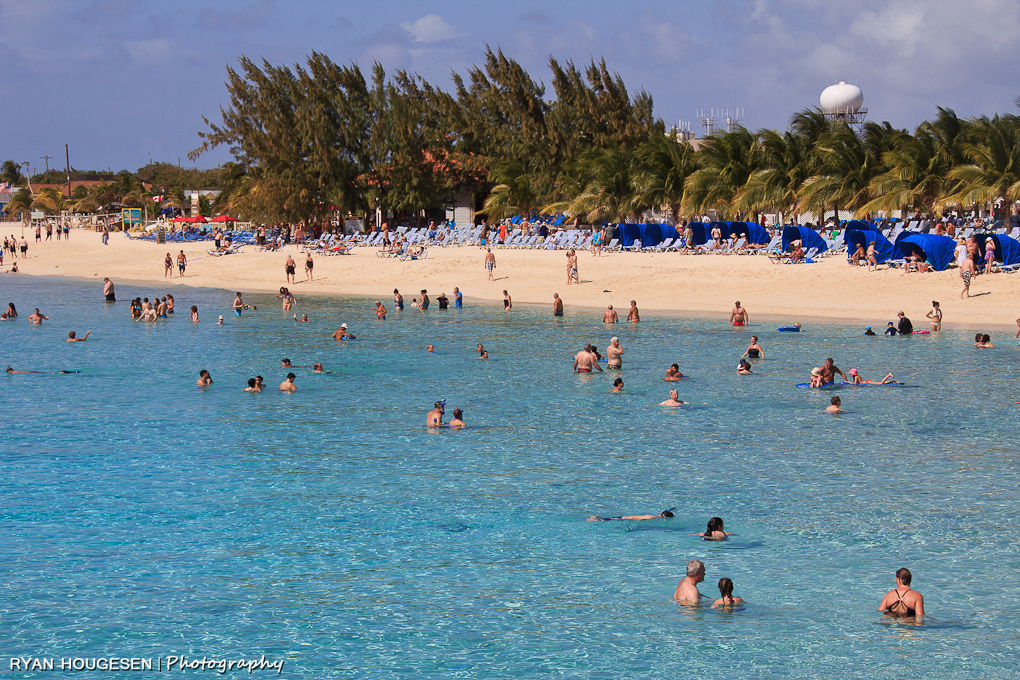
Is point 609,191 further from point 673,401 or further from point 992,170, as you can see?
point 673,401

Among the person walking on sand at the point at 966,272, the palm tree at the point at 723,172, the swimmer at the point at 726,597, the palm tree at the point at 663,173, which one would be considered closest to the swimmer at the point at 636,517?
the swimmer at the point at 726,597

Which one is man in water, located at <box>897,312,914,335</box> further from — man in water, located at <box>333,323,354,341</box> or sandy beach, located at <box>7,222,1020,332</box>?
man in water, located at <box>333,323,354,341</box>

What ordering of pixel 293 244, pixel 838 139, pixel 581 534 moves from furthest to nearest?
1. pixel 293 244
2. pixel 838 139
3. pixel 581 534

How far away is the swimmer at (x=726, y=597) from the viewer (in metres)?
9.73

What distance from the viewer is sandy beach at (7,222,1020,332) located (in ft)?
99.0

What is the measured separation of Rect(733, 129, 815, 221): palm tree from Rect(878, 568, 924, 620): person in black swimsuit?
33330 millimetres

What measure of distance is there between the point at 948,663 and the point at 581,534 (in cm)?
442

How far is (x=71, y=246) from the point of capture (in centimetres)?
6328

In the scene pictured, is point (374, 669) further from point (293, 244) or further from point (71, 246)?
point (71, 246)

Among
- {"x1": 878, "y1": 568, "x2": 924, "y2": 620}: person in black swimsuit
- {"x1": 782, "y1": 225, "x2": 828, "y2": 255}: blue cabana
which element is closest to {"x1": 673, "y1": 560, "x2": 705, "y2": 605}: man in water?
{"x1": 878, "y1": 568, "x2": 924, "y2": 620}: person in black swimsuit

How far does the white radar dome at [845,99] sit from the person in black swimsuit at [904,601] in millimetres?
53256

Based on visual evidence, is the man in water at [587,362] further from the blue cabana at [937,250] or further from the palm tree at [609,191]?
the palm tree at [609,191]

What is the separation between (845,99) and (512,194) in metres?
21.5

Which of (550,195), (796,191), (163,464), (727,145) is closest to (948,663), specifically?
(163,464)
